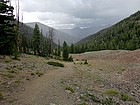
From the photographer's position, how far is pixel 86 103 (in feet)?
57.1

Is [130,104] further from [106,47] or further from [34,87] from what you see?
[106,47]

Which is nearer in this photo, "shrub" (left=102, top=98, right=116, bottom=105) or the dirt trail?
the dirt trail

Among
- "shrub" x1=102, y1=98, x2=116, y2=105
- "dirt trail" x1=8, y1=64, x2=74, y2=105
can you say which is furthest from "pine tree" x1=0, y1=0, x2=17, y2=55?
"shrub" x1=102, y1=98, x2=116, y2=105

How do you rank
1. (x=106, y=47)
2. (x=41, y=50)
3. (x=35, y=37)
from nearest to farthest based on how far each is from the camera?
(x=35, y=37)
(x=41, y=50)
(x=106, y=47)

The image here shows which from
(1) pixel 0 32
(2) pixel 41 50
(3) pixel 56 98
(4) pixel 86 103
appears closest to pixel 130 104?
(4) pixel 86 103

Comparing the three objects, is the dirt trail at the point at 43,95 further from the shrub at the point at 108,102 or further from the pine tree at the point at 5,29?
the pine tree at the point at 5,29

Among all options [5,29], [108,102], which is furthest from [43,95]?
[5,29]

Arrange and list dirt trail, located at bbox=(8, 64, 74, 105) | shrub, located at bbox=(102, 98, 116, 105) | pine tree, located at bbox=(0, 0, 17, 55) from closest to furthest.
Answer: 1. dirt trail, located at bbox=(8, 64, 74, 105)
2. shrub, located at bbox=(102, 98, 116, 105)
3. pine tree, located at bbox=(0, 0, 17, 55)

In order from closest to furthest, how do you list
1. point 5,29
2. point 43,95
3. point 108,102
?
point 43,95
point 108,102
point 5,29

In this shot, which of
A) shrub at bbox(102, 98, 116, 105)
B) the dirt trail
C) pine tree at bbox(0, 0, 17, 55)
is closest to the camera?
the dirt trail

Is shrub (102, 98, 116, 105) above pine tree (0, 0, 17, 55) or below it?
below

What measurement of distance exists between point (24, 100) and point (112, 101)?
8077mm

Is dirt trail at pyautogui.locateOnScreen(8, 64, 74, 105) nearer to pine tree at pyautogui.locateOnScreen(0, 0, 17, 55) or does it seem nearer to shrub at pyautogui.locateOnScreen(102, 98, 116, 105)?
shrub at pyautogui.locateOnScreen(102, 98, 116, 105)

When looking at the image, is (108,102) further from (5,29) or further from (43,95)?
(5,29)
